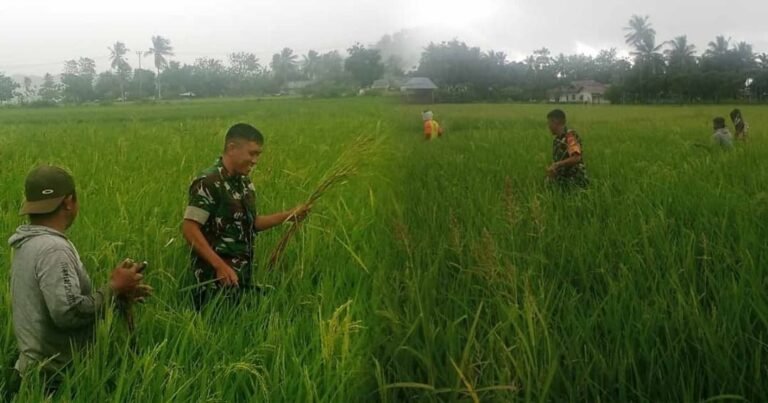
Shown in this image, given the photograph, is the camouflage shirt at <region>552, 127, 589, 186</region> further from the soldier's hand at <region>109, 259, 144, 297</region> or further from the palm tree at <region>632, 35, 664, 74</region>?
the soldier's hand at <region>109, 259, 144, 297</region>

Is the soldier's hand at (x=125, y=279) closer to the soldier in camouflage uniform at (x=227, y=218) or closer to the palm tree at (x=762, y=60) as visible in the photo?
the soldier in camouflage uniform at (x=227, y=218)

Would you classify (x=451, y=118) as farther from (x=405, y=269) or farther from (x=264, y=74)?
(x=264, y=74)

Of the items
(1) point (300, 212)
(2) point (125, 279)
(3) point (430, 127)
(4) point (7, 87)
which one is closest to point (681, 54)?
(3) point (430, 127)

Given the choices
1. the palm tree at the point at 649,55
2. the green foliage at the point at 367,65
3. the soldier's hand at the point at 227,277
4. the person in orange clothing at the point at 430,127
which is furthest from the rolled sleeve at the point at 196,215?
the palm tree at the point at 649,55

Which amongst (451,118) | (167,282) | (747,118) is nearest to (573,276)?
(451,118)

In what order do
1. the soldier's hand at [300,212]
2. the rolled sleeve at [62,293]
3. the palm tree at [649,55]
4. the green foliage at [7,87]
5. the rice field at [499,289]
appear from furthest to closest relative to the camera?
1. the green foliage at [7,87]
2. the soldier's hand at [300,212]
3. the rolled sleeve at [62,293]
4. the palm tree at [649,55]
5. the rice field at [499,289]

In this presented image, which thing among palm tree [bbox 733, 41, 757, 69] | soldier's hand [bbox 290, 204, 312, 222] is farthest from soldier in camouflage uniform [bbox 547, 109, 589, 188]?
soldier's hand [bbox 290, 204, 312, 222]

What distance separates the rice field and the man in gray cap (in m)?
0.10

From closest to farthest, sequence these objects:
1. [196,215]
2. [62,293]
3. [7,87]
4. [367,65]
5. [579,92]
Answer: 1. [367,65]
2. [579,92]
3. [62,293]
4. [196,215]
5. [7,87]

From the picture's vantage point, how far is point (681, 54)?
1.13 metres

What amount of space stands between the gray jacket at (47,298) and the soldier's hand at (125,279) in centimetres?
2

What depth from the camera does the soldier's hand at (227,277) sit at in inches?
65.9

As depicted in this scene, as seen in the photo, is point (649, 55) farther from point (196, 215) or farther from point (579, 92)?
point (196, 215)

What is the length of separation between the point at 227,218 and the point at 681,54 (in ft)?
4.39
